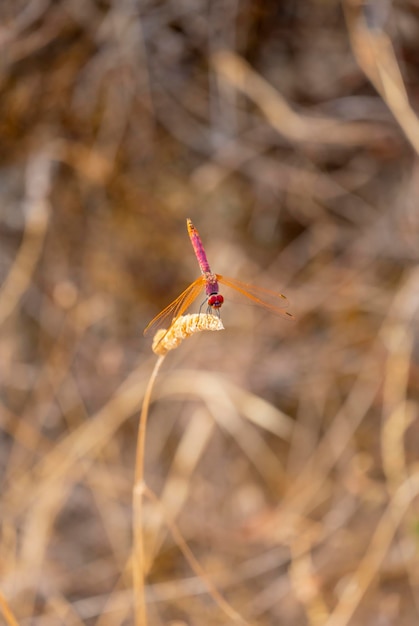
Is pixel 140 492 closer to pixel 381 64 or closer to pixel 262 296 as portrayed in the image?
pixel 262 296

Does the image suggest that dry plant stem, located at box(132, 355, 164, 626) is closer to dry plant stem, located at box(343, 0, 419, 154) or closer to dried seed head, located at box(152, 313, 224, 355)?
dried seed head, located at box(152, 313, 224, 355)

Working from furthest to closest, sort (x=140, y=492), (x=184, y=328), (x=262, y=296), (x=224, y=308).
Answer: (x=224, y=308) → (x=262, y=296) → (x=140, y=492) → (x=184, y=328)

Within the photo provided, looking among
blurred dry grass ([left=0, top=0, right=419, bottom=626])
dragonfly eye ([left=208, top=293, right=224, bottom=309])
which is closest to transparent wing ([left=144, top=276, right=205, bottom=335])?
dragonfly eye ([left=208, top=293, right=224, bottom=309])

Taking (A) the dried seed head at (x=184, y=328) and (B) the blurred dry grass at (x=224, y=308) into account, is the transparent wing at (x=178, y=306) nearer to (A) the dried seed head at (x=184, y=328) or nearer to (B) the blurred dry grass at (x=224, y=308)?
(A) the dried seed head at (x=184, y=328)

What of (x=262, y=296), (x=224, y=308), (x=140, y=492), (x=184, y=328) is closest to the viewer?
(x=184, y=328)

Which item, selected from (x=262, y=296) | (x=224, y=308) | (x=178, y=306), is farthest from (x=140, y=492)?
(x=224, y=308)

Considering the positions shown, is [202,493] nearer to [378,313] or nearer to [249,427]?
[249,427]
